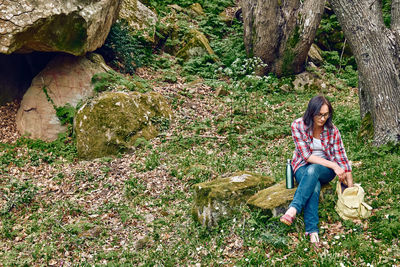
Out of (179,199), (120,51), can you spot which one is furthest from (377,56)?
(120,51)

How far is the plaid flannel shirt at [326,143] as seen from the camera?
449 centimetres

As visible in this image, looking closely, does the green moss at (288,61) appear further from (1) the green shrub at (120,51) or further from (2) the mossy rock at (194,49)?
(1) the green shrub at (120,51)

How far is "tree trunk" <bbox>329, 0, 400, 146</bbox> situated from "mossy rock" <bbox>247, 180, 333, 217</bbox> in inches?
98.6

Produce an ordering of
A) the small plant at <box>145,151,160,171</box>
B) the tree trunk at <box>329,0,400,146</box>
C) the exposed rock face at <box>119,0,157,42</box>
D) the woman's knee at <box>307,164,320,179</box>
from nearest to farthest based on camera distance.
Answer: the woman's knee at <box>307,164,320,179</box> < the tree trunk at <box>329,0,400,146</box> < the small plant at <box>145,151,160,171</box> < the exposed rock face at <box>119,0,157,42</box>

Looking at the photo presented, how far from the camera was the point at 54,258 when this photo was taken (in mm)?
5031

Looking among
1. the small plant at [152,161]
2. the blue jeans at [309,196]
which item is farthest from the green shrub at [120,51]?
the blue jeans at [309,196]

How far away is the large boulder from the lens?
8.02 metres

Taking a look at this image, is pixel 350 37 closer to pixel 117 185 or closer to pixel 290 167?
pixel 290 167

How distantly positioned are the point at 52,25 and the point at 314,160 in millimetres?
7101

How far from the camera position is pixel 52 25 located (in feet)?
26.9

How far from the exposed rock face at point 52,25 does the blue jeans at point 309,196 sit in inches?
279

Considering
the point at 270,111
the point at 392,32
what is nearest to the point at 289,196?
the point at 392,32

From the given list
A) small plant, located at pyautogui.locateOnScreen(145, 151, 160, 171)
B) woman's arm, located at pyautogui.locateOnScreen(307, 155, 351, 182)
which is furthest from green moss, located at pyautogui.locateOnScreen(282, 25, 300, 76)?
woman's arm, located at pyautogui.locateOnScreen(307, 155, 351, 182)

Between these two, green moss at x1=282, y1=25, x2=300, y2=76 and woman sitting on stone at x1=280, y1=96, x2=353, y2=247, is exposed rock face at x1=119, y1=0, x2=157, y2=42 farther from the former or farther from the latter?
woman sitting on stone at x1=280, y1=96, x2=353, y2=247
